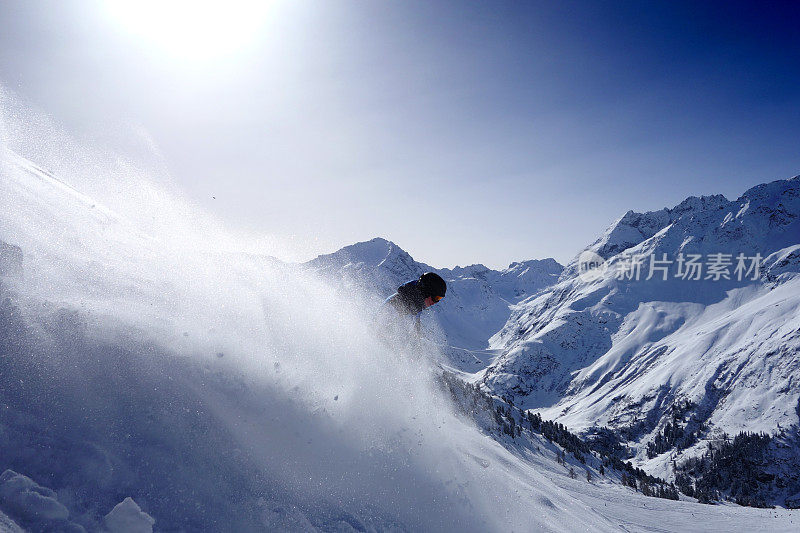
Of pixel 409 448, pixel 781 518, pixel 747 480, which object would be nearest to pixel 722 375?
pixel 747 480

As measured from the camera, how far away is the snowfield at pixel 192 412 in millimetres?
5449

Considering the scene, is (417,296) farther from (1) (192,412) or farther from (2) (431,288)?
(1) (192,412)

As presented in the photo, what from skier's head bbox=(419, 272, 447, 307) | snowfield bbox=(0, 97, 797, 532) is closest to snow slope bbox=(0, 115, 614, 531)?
snowfield bbox=(0, 97, 797, 532)

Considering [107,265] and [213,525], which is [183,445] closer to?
[213,525]

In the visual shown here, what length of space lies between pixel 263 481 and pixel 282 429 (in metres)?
1.11

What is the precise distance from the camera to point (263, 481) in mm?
6559

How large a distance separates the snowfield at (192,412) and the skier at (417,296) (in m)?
2.01

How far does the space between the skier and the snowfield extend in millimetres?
2006

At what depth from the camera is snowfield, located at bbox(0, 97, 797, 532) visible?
17.9ft

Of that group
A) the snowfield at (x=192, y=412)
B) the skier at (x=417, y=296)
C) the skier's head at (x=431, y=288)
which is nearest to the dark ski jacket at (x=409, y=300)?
the skier at (x=417, y=296)

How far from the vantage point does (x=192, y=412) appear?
679 centimetres

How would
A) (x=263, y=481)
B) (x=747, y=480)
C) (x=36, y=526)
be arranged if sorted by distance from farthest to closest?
(x=747, y=480) < (x=263, y=481) < (x=36, y=526)

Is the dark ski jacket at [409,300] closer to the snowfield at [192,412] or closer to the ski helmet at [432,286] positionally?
the ski helmet at [432,286]

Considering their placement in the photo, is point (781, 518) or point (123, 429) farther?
point (781, 518)
